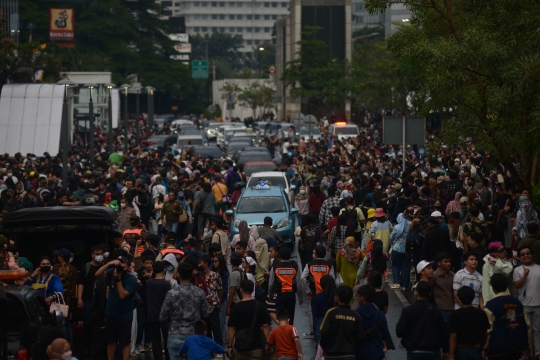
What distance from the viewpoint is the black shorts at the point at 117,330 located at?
1302 cm

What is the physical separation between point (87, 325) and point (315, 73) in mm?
62998

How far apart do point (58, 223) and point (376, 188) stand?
952 cm

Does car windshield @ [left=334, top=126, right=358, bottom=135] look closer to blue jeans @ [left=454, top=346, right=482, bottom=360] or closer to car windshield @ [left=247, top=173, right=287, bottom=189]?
car windshield @ [left=247, top=173, right=287, bottom=189]

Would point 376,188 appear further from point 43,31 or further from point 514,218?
point 43,31

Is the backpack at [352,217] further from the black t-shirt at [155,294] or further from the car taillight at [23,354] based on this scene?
the car taillight at [23,354]

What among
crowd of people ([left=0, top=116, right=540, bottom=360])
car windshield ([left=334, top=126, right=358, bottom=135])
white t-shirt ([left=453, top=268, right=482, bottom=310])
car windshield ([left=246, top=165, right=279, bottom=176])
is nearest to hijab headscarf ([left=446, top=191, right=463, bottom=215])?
crowd of people ([left=0, top=116, right=540, bottom=360])

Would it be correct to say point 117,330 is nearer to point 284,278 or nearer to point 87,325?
point 87,325

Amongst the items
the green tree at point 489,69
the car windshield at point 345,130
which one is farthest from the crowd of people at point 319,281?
the car windshield at point 345,130

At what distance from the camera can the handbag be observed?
12608 millimetres

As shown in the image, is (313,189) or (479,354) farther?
(313,189)

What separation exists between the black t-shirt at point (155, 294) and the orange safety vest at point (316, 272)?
1.88 m

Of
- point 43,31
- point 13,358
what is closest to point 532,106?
point 13,358

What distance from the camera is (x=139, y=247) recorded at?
1582 centimetres

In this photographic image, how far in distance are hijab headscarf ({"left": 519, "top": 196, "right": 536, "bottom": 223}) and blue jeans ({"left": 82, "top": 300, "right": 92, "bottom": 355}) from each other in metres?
7.57
